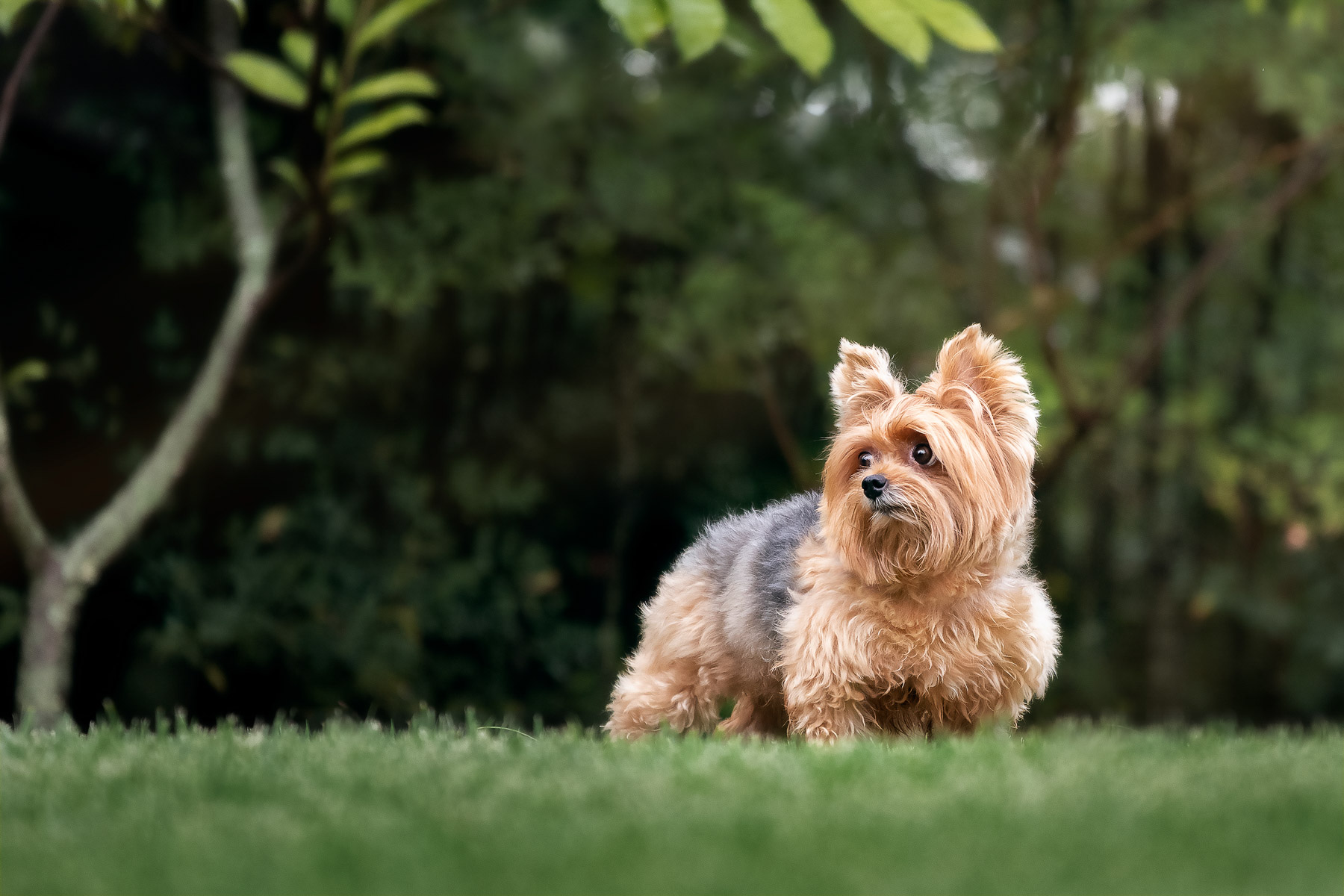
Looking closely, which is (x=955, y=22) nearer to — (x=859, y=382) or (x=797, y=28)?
(x=797, y=28)

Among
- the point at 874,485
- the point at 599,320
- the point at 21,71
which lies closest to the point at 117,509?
the point at 21,71

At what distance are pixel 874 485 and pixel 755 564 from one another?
30.7 inches

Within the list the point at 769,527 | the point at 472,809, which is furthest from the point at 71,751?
the point at 769,527

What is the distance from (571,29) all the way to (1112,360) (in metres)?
4.45

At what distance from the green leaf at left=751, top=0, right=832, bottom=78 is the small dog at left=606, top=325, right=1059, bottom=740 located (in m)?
1.28

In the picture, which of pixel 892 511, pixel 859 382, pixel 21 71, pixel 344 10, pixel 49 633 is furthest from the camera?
pixel 49 633

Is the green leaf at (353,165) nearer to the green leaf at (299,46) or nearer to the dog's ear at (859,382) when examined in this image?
the green leaf at (299,46)

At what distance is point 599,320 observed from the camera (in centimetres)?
965

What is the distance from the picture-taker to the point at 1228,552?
10.5 metres

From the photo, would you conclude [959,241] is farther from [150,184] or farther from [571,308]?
[150,184]

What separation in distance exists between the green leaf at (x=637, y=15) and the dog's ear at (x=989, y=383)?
1586 mm

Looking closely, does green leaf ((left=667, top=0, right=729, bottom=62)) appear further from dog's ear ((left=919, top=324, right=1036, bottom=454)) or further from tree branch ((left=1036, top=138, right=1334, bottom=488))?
tree branch ((left=1036, top=138, right=1334, bottom=488))

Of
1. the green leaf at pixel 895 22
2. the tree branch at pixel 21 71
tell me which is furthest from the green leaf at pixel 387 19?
the green leaf at pixel 895 22

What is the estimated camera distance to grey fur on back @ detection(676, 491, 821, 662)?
16.1 feet
